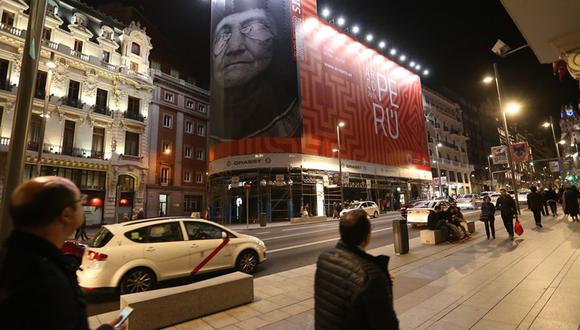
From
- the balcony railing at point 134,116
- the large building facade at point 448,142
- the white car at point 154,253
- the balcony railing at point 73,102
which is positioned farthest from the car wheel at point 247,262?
the large building facade at point 448,142

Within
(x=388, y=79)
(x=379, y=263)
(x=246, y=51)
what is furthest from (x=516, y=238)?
(x=388, y=79)

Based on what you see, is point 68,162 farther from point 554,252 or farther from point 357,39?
point 357,39

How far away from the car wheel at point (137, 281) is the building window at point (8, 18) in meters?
30.0

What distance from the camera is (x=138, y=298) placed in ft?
15.4

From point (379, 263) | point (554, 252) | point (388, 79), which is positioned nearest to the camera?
point (379, 263)

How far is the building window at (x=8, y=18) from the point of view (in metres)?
24.8

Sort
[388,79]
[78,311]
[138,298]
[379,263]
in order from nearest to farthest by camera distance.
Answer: [78,311], [379,263], [138,298], [388,79]

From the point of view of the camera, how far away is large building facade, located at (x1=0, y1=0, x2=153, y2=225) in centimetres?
2516

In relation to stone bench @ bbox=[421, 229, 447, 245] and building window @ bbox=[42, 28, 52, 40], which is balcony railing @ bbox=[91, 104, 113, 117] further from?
stone bench @ bbox=[421, 229, 447, 245]

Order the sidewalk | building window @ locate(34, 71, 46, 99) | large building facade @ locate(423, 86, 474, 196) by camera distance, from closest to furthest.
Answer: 1. the sidewalk
2. building window @ locate(34, 71, 46, 99)
3. large building facade @ locate(423, 86, 474, 196)

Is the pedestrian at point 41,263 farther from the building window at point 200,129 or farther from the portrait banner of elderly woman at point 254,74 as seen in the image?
the building window at point 200,129

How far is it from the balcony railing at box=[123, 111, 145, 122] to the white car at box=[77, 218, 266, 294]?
28678mm

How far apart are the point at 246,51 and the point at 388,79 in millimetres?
25581

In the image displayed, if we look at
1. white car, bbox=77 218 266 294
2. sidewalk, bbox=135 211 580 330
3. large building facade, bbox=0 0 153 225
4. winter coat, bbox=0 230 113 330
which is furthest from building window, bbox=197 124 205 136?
winter coat, bbox=0 230 113 330
